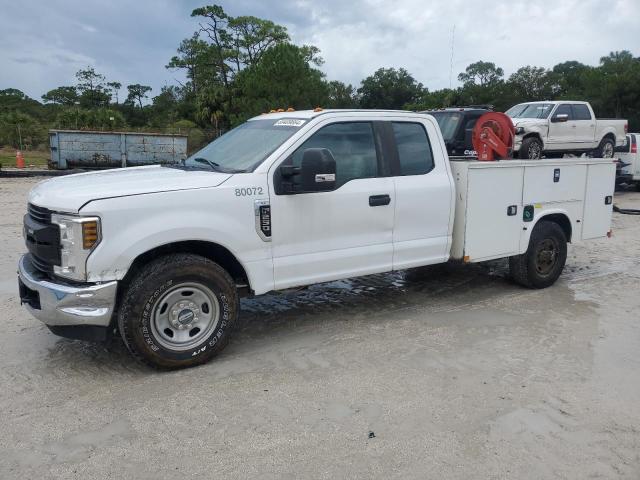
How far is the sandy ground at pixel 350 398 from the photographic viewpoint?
3.24 meters

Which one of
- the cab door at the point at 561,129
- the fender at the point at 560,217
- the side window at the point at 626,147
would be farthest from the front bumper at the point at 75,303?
the side window at the point at 626,147

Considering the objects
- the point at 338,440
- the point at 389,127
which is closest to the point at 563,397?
the point at 338,440

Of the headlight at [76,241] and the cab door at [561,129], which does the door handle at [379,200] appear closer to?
the headlight at [76,241]

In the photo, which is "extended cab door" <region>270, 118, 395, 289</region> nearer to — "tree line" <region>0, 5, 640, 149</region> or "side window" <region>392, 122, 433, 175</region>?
"side window" <region>392, 122, 433, 175</region>

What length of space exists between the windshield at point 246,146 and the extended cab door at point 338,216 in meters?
0.21

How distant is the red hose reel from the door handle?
1728 mm

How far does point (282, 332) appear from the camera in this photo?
534cm

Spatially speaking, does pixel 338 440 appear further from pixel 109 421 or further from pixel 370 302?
pixel 370 302

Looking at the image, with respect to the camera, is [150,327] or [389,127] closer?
[150,327]

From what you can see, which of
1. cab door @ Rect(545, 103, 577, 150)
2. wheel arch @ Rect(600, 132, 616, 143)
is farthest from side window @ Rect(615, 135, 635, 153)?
cab door @ Rect(545, 103, 577, 150)

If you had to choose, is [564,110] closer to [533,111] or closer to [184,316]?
[533,111]

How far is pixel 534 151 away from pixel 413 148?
8.42 meters

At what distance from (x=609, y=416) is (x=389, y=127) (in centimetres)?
307

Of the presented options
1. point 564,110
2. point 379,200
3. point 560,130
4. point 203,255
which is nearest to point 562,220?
point 379,200
